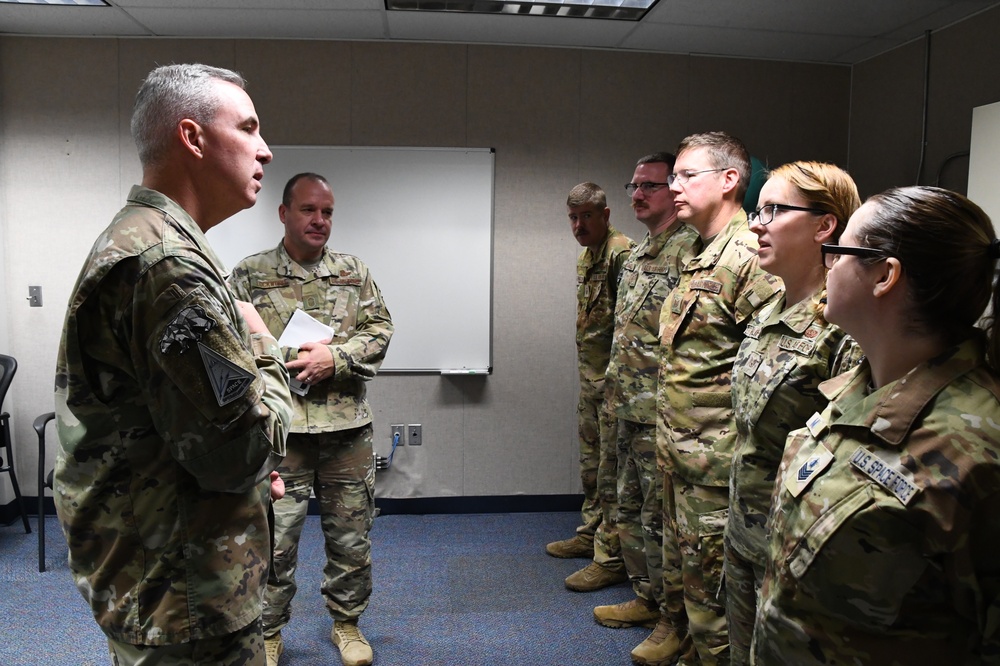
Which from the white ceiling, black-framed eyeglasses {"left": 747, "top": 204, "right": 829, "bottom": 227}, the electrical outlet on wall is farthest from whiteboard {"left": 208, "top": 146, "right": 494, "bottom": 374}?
black-framed eyeglasses {"left": 747, "top": 204, "right": 829, "bottom": 227}

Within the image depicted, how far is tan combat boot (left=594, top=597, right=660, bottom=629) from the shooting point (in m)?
2.73

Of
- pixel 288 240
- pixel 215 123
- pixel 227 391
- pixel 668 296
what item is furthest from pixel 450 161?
pixel 227 391

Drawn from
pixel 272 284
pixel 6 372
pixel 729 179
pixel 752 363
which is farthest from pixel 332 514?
pixel 6 372

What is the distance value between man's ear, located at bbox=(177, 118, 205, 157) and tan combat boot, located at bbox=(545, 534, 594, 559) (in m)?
2.77

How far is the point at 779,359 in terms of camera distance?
5.25ft

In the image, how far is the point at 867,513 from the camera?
956 mm

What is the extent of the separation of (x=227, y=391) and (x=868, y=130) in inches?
164

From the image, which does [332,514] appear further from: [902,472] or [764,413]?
[902,472]

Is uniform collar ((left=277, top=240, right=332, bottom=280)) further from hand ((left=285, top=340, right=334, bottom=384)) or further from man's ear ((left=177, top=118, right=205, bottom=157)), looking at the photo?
man's ear ((left=177, top=118, right=205, bottom=157))

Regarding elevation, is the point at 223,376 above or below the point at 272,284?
below

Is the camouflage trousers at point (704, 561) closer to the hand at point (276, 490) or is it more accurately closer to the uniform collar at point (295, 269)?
the hand at point (276, 490)

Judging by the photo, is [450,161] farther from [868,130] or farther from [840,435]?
[840,435]

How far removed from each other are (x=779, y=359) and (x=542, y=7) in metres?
2.41

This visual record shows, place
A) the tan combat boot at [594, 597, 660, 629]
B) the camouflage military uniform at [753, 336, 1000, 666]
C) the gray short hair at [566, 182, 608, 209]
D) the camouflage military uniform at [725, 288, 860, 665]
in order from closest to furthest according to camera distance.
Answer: the camouflage military uniform at [753, 336, 1000, 666]
the camouflage military uniform at [725, 288, 860, 665]
the tan combat boot at [594, 597, 660, 629]
the gray short hair at [566, 182, 608, 209]
